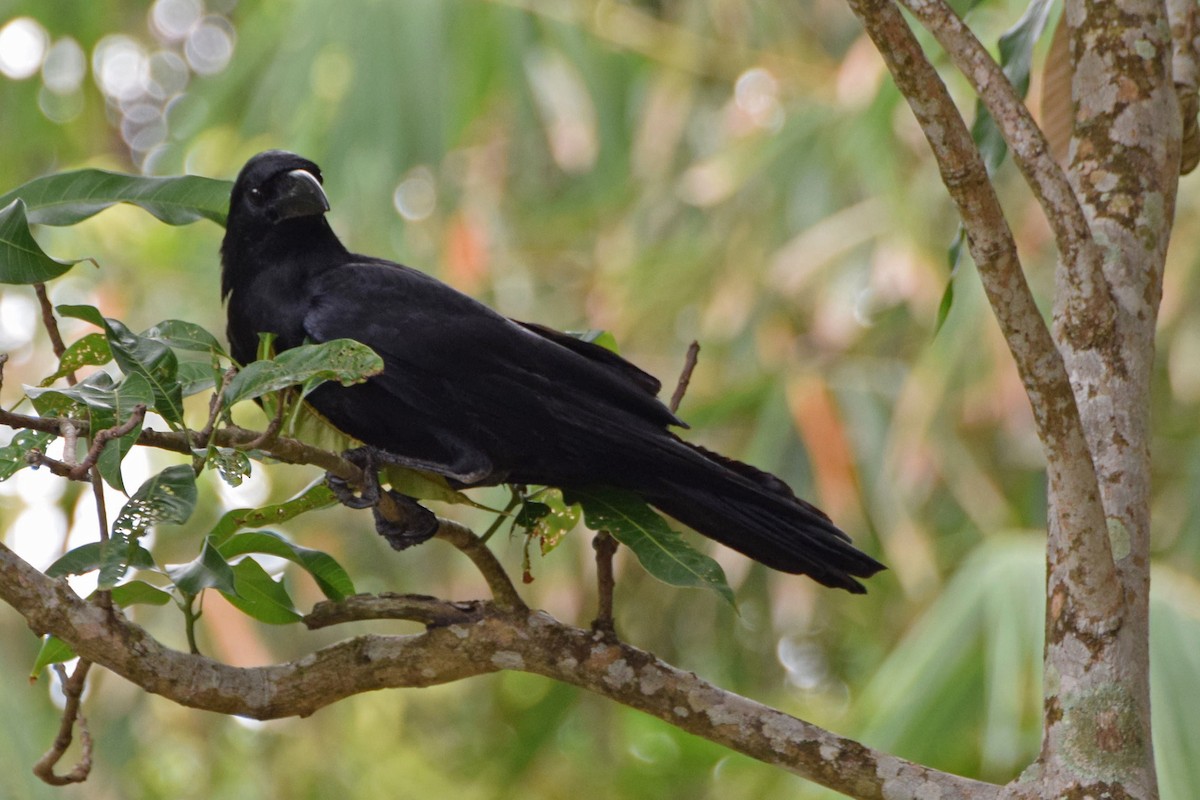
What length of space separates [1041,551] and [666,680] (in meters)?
2.47

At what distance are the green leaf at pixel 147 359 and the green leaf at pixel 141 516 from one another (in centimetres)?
9

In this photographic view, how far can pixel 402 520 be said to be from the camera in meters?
2.20

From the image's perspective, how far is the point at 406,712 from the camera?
693 cm

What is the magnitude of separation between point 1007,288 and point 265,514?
41.4 inches

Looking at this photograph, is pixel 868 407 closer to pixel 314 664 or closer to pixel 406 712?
pixel 406 712

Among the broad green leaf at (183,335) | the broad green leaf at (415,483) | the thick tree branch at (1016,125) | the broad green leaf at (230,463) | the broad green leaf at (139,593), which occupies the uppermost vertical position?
the thick tree branch at (1016,125)

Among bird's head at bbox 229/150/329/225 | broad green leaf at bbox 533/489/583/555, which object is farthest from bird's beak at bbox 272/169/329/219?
broad green leaf at bbox 533/489/583/555

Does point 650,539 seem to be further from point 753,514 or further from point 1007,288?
point 1007,288

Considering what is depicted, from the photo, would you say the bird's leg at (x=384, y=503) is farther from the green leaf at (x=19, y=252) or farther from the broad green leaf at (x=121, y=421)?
the green leaf at (x=19, y=252)

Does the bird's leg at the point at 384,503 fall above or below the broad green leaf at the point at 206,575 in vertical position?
above

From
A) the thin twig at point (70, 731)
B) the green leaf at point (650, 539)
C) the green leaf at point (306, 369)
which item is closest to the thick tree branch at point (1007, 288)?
the green leaf at point (650, 539)

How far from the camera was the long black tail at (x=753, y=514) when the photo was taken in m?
2.12

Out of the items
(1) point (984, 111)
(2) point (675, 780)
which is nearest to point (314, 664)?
(1) point (984, 111)

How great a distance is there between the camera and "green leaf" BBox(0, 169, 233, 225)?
6.00ft
